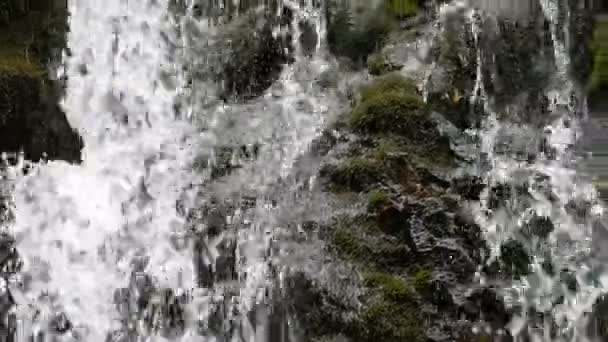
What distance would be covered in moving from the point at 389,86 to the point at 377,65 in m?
0.51

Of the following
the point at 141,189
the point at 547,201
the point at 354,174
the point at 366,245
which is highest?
the point at 141,189

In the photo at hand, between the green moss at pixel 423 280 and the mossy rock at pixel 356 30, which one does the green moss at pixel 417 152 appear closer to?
the green moss at pixel 423 280

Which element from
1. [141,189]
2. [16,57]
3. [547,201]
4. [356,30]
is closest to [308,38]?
[356,30]

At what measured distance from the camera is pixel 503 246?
602 centimetres

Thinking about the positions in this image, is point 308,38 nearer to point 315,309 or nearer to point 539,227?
point 539,227

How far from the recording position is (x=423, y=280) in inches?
217

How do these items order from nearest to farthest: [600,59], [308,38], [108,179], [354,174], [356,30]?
[354,174], [108,179], [600,59], [356,30], [308,38]

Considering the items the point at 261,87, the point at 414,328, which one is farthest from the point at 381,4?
the point at 414,328

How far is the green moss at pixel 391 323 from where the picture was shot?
5.23 metres

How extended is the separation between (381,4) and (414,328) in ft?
12.7

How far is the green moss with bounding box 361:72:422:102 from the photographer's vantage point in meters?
7.00

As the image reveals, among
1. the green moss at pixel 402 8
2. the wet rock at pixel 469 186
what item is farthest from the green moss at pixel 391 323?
the green moss at pixel 402 8

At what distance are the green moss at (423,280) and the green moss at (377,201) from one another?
572 mm

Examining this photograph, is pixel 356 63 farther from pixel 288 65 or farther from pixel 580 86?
pixel 580 86
